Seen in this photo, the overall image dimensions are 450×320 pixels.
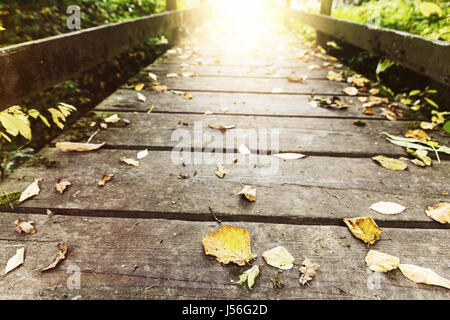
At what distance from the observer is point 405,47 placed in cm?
205

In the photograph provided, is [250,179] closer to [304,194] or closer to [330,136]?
[304,194]

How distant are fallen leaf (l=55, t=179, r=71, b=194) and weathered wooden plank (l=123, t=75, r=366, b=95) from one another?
148 centimetres

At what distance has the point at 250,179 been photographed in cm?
126

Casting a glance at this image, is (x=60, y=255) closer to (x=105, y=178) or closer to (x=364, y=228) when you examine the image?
(x=105, y=178)

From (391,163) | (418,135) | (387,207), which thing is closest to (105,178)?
(387,207)

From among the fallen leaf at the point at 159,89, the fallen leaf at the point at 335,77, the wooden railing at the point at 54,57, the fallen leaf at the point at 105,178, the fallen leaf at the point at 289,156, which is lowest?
the fallen leaf at the point at 105,178

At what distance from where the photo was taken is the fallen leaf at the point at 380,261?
2.74ft

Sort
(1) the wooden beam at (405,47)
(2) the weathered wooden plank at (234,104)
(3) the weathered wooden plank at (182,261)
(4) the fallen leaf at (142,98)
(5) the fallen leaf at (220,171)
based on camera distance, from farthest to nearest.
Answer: (4) the fallen leaf at (142,98)
(2) the weathered wooden plank at (234,104)
(1) the wooden beam at (405,47)
(5) the fallen leaf at (220,171)
(3) the weathered wooden plank at (182,261)

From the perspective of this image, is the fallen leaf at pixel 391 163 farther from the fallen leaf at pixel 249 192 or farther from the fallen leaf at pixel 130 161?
the fallen leaf at pixel 130 161

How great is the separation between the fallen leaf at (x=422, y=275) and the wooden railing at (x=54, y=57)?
1551 mm

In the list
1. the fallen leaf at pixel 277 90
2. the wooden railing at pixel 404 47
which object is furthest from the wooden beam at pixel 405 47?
the fallen leaf at pixel 277 90

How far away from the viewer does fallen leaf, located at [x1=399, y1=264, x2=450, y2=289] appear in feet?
2.59

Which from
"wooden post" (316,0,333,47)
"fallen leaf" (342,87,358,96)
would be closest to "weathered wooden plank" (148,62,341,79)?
"fallen leaf" (342,87,358,96)

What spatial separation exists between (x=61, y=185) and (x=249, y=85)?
1.85m
